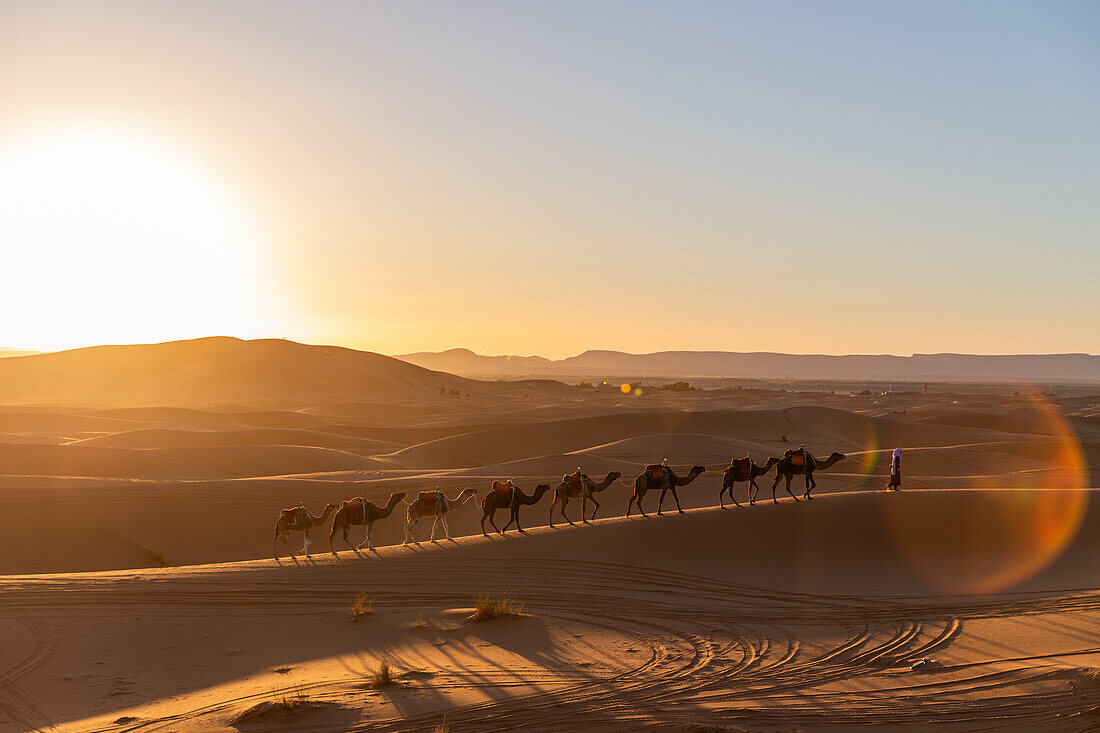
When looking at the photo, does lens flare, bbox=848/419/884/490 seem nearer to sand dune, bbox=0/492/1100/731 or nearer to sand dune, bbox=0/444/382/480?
sand dune, bbox=0/492/1100/731

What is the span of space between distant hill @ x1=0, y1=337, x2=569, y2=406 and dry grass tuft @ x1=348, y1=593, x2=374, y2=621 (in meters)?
75.2

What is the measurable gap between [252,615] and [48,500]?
13176 mm

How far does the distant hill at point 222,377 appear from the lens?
310 ft

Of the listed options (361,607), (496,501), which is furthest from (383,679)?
(496,501)

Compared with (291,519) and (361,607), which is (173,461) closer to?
(291,519)

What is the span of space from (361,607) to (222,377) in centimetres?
9769

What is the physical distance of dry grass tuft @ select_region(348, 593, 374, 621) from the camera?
11.7 meters

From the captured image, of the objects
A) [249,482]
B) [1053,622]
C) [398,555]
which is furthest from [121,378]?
[1053,622]

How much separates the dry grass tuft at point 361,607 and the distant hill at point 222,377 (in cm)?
7515

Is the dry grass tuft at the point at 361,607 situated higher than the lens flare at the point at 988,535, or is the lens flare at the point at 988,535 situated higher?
the lens flare at the point at 988,535

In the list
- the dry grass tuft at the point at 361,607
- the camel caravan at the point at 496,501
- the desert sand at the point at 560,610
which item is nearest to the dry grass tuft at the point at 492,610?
the desert sand at the point at 560,610

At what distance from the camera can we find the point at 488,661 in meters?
9.80

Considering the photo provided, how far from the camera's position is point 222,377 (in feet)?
336

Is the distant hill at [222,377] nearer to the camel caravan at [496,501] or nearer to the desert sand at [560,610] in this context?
the desert sand at [560,610]
